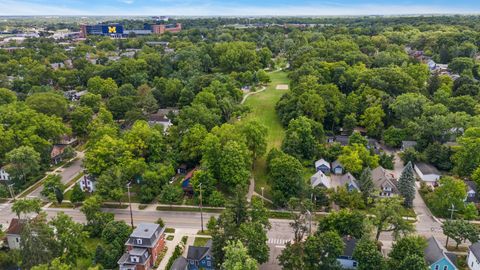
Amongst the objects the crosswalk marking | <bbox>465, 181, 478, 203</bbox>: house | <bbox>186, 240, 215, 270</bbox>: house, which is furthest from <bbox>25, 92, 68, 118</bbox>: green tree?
<bbox>465, 181, 478, 203</bbox>: house

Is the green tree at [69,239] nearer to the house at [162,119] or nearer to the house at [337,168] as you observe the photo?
the house at [337,168]

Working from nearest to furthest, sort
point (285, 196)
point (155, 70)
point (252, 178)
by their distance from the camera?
1. point (285, 196)
2. point (252, 178)
3. point (155, 70)

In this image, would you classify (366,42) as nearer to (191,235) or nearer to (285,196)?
(285,196)

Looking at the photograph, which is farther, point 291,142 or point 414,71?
point 414,71

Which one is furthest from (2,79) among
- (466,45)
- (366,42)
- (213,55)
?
(466,45)

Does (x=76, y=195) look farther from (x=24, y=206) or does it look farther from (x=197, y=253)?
(x=197, y=253)

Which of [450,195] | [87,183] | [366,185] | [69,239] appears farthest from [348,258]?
[87,183]

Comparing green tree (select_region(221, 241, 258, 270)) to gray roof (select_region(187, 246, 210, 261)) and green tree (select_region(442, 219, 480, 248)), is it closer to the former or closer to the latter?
gray roof (select_region(187, 246, 210, 261))
